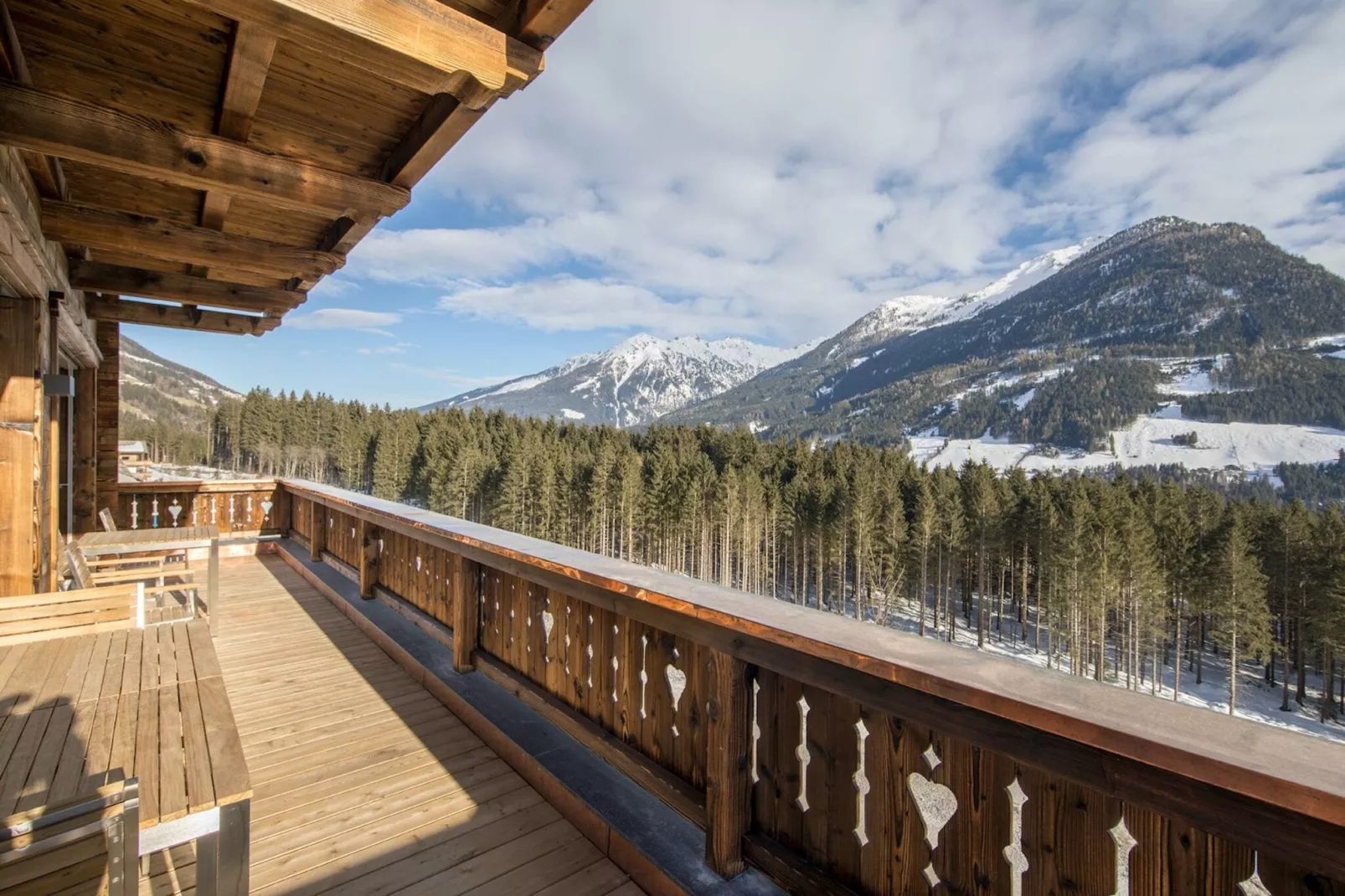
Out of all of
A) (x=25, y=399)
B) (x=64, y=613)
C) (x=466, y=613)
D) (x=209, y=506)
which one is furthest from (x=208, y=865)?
(x=209, y=506)

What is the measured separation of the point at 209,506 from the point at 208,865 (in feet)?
28.6

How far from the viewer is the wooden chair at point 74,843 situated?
1.28 metres

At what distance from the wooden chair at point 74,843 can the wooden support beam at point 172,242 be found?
3583 mm

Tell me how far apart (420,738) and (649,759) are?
1.57m

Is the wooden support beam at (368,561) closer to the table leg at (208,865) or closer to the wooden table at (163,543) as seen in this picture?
the wooden table at (163,543)

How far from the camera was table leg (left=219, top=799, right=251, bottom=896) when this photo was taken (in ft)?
5.15

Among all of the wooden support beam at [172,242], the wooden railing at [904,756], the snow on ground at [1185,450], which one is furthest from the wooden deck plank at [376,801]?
the snow on ground at [1185,450]

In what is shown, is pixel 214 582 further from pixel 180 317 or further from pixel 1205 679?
pixel 1205 679

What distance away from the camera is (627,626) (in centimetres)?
257

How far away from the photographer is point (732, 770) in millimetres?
1968

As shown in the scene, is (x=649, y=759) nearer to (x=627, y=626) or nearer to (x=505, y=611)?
(x=627, y=626)

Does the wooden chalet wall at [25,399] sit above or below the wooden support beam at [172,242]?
below

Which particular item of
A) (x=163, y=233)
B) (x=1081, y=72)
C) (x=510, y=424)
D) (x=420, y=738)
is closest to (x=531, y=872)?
(x=420, y=738)

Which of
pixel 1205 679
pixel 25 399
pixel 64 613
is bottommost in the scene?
pixel 1205 679
